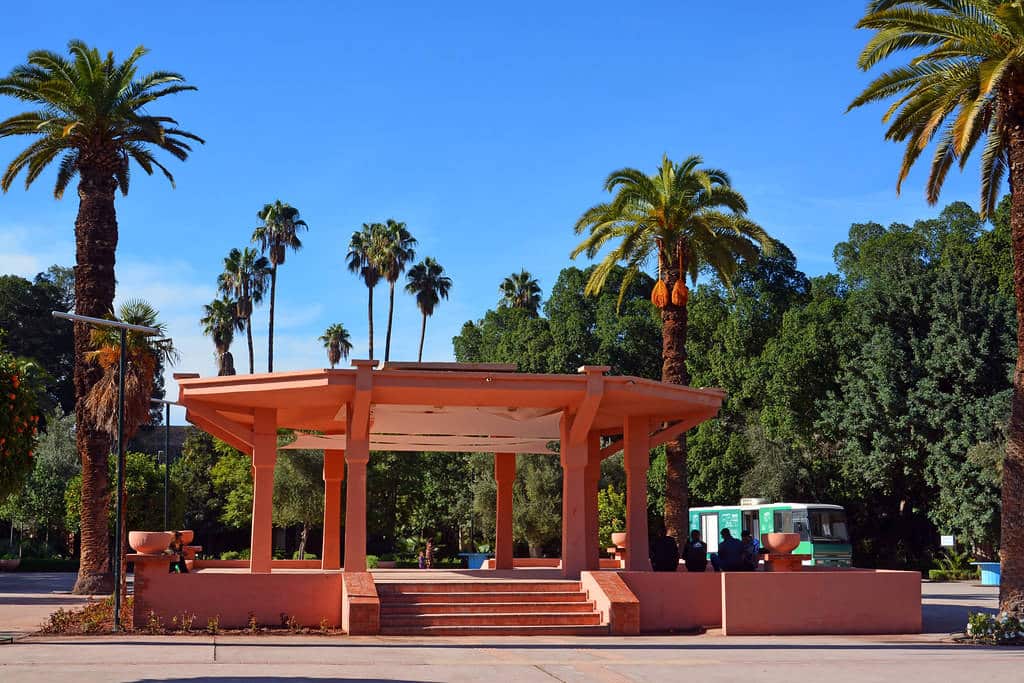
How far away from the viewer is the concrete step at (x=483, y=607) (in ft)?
65.1

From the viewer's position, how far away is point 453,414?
23.5 metres

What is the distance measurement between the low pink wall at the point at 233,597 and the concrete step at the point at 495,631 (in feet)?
4.48

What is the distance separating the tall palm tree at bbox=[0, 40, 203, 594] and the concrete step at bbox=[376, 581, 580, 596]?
44.4 feet

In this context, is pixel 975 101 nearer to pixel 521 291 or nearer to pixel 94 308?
pixel 94 308

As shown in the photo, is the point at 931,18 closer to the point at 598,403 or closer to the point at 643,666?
the point at 598,403

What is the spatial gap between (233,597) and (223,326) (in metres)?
53.5

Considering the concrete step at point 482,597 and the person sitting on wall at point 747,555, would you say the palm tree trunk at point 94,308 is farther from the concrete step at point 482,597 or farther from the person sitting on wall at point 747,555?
the person sitting on wall at point 747,555

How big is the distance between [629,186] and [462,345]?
3631 cm

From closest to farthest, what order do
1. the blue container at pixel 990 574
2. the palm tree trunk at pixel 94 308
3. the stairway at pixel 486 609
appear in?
the stairway at pixel 486 609
the palm tree trunk at pixel 94 308
the blue container at pixel 990 574

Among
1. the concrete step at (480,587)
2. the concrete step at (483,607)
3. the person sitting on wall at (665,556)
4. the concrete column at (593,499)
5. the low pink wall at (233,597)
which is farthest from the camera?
the concrete column at (593,499)

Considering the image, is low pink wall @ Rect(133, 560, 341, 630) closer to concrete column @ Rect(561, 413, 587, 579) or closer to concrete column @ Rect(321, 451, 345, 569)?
concrete column @ Rect(561, 413, 587, 579)

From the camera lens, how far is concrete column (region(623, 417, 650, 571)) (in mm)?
22719

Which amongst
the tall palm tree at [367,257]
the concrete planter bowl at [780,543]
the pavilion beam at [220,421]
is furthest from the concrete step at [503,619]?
the tall palm tree at [367,257]

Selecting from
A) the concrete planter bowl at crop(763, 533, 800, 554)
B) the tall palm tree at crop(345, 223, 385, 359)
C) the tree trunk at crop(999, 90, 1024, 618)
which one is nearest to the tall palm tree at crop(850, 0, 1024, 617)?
the tree trunk at crop(999, 90, 1024, 618)
